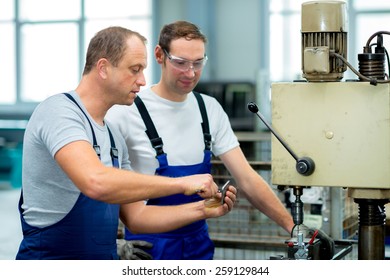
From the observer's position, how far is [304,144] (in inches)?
62.2

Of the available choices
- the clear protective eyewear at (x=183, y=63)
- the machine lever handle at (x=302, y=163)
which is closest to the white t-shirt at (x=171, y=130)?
the clear protective eyewear at (x=183, y=63)

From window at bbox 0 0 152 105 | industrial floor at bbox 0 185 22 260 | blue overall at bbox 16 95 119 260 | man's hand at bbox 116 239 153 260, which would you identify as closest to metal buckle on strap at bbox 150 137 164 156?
man's hand at bbox 116 239 153 260

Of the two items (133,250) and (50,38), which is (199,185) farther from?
(50,38)

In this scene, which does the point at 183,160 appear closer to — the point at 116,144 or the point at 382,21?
the point at 116,144

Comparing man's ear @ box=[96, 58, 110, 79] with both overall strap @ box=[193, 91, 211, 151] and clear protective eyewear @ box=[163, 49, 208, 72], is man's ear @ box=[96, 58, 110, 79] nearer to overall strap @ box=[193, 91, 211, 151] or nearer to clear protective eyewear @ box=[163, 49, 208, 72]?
clear protective eyewear @ box=[163, 49, 208, 72]

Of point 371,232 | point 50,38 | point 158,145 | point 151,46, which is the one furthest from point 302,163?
point 50,38

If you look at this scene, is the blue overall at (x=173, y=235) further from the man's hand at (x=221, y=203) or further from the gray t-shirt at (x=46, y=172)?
the gray t-shirt at (x=46, y=172)

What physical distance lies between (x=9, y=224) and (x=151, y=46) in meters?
3.14

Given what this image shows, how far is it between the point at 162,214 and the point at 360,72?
2.35 ft

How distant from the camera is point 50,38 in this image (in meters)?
8.95

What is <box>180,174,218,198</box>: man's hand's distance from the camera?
5.47 feet
